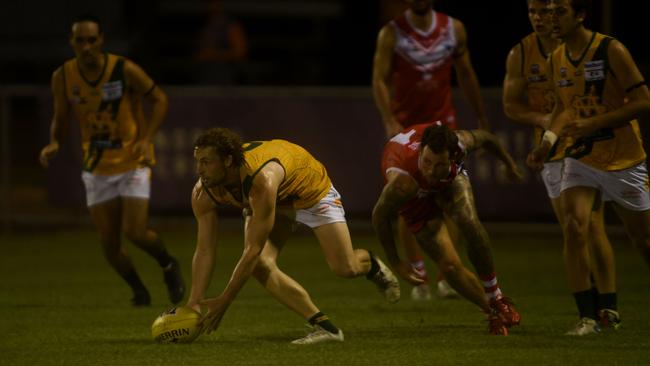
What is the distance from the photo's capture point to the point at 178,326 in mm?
9109

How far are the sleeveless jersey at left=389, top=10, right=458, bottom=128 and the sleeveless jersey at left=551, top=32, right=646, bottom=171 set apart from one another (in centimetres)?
230

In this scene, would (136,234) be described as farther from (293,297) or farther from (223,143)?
(223,143)

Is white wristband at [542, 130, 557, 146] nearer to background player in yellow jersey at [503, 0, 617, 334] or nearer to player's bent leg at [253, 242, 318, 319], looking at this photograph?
background player in yellow jersey at [503, 0, 617, 334]

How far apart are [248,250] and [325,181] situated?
111cm

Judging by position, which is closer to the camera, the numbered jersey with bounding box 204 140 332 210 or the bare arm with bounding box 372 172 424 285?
the numbered jersey with bounding box 204 140 332 210

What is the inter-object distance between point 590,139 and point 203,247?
8.88ft

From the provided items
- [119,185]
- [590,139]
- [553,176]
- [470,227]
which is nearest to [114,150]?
[119,185]

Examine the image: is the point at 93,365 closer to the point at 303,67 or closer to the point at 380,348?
the point at 380,348

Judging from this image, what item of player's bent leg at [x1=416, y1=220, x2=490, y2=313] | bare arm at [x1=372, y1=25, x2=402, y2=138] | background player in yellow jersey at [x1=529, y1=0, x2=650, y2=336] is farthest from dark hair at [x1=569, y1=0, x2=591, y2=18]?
bare arm at [x1=372, y1=25, x2=402, y2=138]

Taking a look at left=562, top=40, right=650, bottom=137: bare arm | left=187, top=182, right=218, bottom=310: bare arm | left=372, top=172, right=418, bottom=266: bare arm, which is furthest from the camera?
left=372, top=172, right=418, bottom=266: bare arm

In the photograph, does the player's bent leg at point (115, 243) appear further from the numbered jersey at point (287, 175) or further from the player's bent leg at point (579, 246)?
the player's bent leg at point (579, 246)

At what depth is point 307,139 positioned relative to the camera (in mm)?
16453

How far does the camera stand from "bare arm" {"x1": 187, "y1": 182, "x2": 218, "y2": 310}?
9.02 metres

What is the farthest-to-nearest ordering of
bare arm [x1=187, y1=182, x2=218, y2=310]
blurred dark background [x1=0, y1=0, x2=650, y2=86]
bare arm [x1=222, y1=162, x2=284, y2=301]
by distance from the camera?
blurred dark background [x1=0, y1=0, x2=650, y2=86] < bare arm [x1=187, y1=182, x2=218, y2=310] < bare arm [x1=222, y1=162, x2=284, y2=301]
